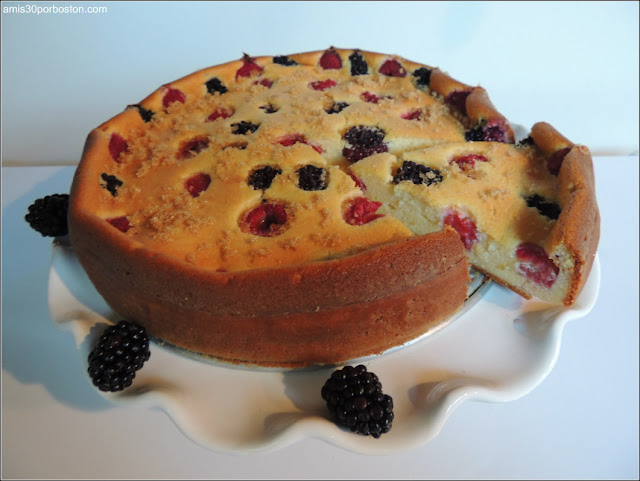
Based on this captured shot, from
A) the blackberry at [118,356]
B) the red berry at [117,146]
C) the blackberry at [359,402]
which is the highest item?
the red berry at [117,146]

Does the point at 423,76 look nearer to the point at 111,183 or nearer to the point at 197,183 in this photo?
the point at 197,183

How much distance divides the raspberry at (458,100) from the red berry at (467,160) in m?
0.37

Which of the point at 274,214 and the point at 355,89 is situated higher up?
the point at 355,89

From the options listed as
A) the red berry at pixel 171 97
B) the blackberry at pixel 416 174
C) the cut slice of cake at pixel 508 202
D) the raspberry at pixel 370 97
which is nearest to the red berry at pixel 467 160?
the cut slice of cake at pixel 508 202

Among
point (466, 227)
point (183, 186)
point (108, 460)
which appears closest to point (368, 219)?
point (466, 227)

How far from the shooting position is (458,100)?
239cm

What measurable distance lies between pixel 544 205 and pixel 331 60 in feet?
4.42

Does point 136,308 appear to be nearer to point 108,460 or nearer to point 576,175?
point 108,460

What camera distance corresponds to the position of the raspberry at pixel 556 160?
202cm

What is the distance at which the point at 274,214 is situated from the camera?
1.78m

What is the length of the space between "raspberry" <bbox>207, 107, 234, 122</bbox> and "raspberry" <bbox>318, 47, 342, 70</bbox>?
2.04 feet

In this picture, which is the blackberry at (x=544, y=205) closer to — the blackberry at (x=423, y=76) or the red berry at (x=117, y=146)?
the blackberry at (x=423, y=76)

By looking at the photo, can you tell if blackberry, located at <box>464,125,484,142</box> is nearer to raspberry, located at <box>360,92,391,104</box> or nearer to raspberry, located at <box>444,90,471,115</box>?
raspberry, located at <box>444,90,471,115</box>

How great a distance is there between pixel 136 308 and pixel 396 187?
40.8 inches
